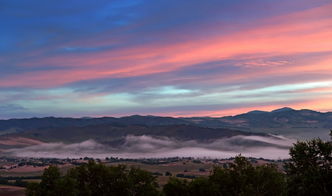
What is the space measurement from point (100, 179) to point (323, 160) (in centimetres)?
5474

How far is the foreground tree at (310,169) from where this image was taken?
87.1 metres

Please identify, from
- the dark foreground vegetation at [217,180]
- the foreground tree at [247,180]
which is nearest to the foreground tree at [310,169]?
the dark foreground vegetation at [217,180]

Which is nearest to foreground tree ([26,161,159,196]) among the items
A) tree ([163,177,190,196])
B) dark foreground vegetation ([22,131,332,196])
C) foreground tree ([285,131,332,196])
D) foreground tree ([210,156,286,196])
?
dark foreground vegetation ([22,131,332,196])

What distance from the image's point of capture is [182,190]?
102 metres

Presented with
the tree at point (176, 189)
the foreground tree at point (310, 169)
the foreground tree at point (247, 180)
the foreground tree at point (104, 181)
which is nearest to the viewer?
the foreground tree at point (310, 169)

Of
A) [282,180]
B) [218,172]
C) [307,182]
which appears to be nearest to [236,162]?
[218,172]

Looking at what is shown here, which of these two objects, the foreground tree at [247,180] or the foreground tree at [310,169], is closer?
the foreground tree at [310,169]

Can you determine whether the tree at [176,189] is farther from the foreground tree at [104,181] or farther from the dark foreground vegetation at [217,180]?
the foreground tree at [104,181]

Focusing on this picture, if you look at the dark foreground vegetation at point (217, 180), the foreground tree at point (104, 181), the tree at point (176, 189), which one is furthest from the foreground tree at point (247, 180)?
the foreground tree at point (104, 181)

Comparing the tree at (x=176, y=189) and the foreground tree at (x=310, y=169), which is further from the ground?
the foreground tree at (x=310, y=169)

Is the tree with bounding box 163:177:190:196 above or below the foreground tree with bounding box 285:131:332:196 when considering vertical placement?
below

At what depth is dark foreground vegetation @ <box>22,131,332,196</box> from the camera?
299ft

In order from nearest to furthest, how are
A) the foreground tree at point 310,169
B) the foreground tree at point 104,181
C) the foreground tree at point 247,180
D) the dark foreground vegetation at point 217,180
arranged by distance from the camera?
the foreground tree at point 310,169 < the dark foreground vegetation at point 217,180 < the foreground tree at point 104,181 < the foreground tree at point 247,180

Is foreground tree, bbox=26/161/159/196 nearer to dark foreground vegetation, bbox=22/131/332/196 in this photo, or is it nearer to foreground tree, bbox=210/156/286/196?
dark foreground vegetation, bbox=22/131/332/196
